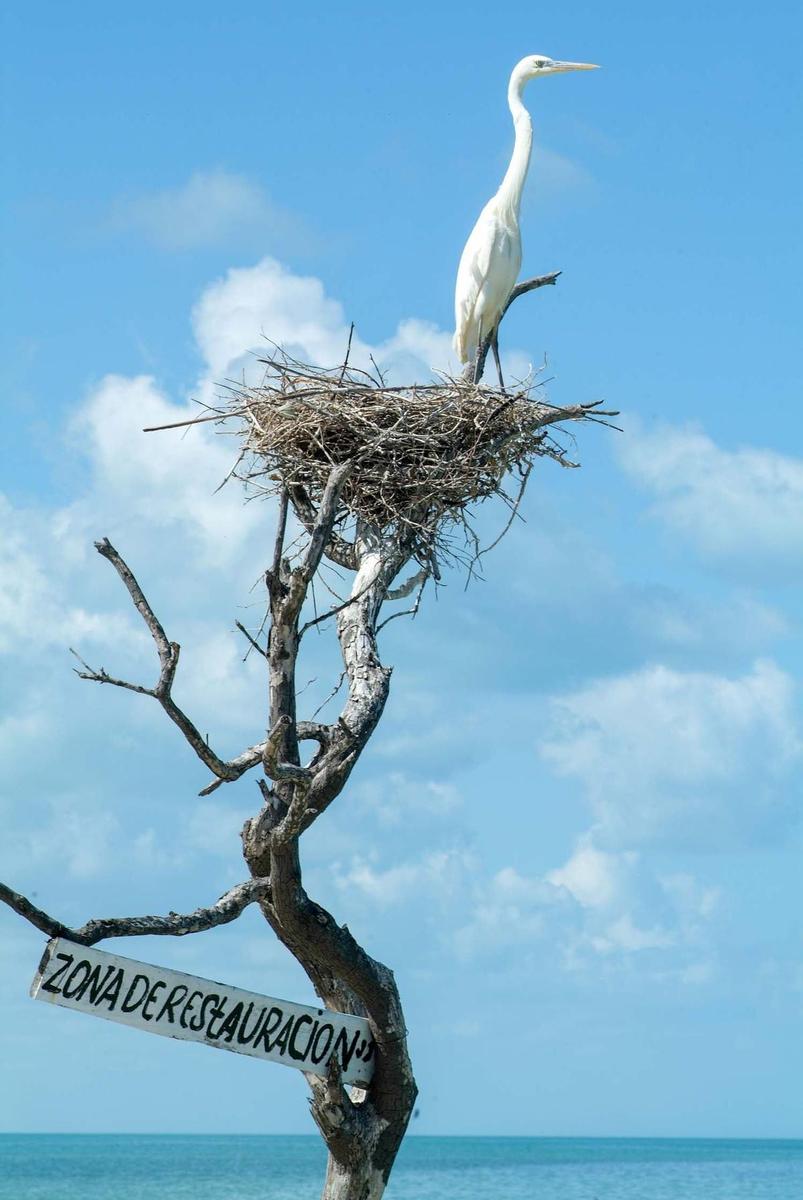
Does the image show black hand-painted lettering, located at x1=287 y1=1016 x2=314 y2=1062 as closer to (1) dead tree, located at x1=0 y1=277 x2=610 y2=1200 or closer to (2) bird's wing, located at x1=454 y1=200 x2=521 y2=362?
(1) dead tree, located at x1=0 y1=277 x2=610 y2=1200

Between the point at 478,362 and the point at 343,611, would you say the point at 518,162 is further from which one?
the point at 343,611

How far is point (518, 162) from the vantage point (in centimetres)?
937

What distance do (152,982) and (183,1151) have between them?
80901mm

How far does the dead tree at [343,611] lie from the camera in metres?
4.92

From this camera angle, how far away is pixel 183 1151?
80.3m

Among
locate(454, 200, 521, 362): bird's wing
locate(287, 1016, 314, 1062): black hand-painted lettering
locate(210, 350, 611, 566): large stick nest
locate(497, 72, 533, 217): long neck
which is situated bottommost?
locate(287, 1016, 314, 1062): black hand-painted lettering

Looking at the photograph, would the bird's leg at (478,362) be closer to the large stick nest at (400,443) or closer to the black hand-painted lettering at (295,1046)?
the large stick nest at (400,443)

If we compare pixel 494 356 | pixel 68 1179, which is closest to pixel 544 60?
pixel 494 356

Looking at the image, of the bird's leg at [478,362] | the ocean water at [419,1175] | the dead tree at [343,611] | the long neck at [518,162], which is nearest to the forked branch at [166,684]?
the dead tree at [343,611]

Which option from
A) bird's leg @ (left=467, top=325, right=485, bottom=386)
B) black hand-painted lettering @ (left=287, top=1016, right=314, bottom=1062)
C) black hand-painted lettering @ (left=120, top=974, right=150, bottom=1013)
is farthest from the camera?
bird's leg @ (left=467, top=325, right=485, bottom=386)

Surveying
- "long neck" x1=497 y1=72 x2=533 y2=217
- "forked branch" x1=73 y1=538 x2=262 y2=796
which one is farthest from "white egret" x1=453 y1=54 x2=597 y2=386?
"forked branch" x1=73 y1=538 x2=262 y2=796

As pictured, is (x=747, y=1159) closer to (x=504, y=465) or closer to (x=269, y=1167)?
(x=269, y=1167)

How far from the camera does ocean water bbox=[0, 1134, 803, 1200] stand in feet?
155

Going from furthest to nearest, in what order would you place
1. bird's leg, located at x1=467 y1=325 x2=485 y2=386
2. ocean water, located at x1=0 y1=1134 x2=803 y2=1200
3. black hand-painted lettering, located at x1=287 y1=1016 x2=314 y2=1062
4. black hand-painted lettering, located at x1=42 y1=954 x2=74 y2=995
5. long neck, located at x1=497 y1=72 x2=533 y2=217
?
ocean water, located at x1=0 y1=1134 x2=803 y2=1200
long neck, located at x1=497 y1=72 x2=533 y2=217
bird's leg, located at x1=467 y1=325 x2=485 y2=386
black hand-painted lettering, located at x1=287 y1=1016 x2=314 y2=1062
black hand-painted lettering, located at x1=42 y1=954 x2=74 y2=995
